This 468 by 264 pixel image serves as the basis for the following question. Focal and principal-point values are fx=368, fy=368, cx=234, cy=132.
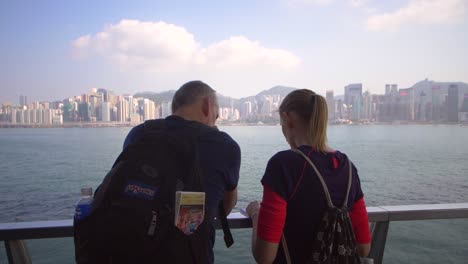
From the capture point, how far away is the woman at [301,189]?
1.29 meters

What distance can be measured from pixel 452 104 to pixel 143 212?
57.8m

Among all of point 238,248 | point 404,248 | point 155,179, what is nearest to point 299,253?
point 155,179

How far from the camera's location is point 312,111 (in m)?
1.42

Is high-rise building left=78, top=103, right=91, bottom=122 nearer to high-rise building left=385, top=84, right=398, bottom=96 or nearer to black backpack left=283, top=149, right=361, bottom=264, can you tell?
black backpack left=283, top=149, right=361, bottom=264

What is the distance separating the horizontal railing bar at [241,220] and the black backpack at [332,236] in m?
0.45

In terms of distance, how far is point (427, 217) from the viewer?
191 cm

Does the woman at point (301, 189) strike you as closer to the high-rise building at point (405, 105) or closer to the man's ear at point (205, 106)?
the man's ear at point (205, 106)

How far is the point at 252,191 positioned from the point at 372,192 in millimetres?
9001

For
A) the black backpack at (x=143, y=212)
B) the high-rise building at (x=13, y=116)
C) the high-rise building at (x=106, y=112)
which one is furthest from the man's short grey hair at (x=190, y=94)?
the high-rise building at (x=13, y=116)

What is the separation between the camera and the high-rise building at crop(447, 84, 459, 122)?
48.5 m

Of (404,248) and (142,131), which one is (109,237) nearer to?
(142,131)

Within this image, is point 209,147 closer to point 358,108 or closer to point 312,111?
point 312,111

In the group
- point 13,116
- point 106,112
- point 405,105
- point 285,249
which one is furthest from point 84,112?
point 405,105

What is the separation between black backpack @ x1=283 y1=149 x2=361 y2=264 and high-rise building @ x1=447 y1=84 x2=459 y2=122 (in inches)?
2115
